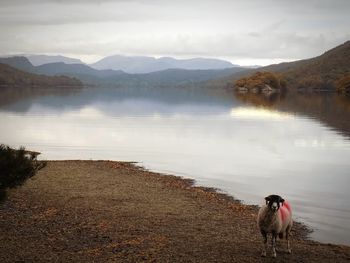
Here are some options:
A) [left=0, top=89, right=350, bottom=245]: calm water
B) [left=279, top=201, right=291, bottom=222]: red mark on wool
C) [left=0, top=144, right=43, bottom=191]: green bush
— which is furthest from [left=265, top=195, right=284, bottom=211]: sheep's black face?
[left=0, top=144, right=43, bottom=191]: green bush

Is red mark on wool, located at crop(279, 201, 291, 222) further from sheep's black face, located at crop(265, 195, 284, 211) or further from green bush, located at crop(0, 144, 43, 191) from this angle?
green bush, located at crop(0, 144, 43, 191)

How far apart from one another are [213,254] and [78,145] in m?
41.7

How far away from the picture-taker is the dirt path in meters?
15.8

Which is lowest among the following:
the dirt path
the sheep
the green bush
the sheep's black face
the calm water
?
the calm water

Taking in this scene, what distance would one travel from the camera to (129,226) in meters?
19.3

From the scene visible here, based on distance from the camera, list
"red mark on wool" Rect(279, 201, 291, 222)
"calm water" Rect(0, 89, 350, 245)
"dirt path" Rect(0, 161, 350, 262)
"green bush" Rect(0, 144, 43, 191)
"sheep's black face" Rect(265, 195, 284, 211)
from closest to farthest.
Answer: "sheep's black face" Rect(265, 195, 284, 211) → "dirt path" Rect(0, 161, 350, 262) → "red mark on wool" Rect(279, 201, 291, 222) → "green bush" Rect(0, 144, 43, 191) → "calm water" Rect(0, 89, 350, 245)

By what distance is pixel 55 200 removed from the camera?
77.6 feet

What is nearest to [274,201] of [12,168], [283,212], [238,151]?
[283,212]

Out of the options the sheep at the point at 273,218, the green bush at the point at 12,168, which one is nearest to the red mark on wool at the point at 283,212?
the sheep at the point at 273,218

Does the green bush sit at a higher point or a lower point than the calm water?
higher

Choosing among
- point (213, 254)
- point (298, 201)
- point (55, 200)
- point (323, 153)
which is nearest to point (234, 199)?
point (298, 201)

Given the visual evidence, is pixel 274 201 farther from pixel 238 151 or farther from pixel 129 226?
pixel 238 151

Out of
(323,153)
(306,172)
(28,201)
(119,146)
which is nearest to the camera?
(28,201)

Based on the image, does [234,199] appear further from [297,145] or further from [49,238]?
[297,145]
